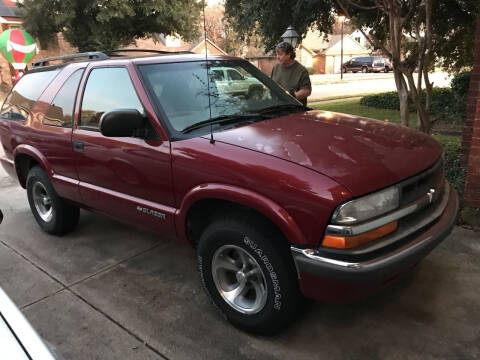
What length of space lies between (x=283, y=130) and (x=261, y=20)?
6.00 meters

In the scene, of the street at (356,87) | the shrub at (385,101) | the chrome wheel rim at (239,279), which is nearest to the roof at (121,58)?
the chrome wheel rim at (239,279)

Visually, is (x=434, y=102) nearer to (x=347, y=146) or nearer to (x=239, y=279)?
(x=347, y=146)

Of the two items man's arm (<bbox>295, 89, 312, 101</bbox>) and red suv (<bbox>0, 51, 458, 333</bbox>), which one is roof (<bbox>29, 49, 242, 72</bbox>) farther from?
Answer: man's arm (<bbox>295, 89, 312, 101</bbox>)

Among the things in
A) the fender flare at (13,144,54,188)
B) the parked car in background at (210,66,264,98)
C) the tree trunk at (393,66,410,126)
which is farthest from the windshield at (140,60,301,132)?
the tree trunk at (393,66,410,126)

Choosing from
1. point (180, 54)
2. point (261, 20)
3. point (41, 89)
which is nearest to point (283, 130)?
point (180, 54)

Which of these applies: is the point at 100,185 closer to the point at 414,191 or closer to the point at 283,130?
the point at 283,130

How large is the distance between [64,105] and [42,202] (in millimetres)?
1322

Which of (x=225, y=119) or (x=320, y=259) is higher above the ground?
(x=225, y=119)

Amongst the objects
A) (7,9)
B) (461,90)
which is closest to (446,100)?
(461,90)

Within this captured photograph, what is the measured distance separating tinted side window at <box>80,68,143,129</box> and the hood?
0.92 meters

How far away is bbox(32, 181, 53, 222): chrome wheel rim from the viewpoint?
4.65 m

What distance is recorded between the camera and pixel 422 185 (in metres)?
2.69

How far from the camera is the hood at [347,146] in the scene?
239cm

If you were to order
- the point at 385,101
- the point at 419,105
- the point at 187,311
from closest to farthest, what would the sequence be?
the point at 187,311 < the point at 419,105 < the point at 385,101
